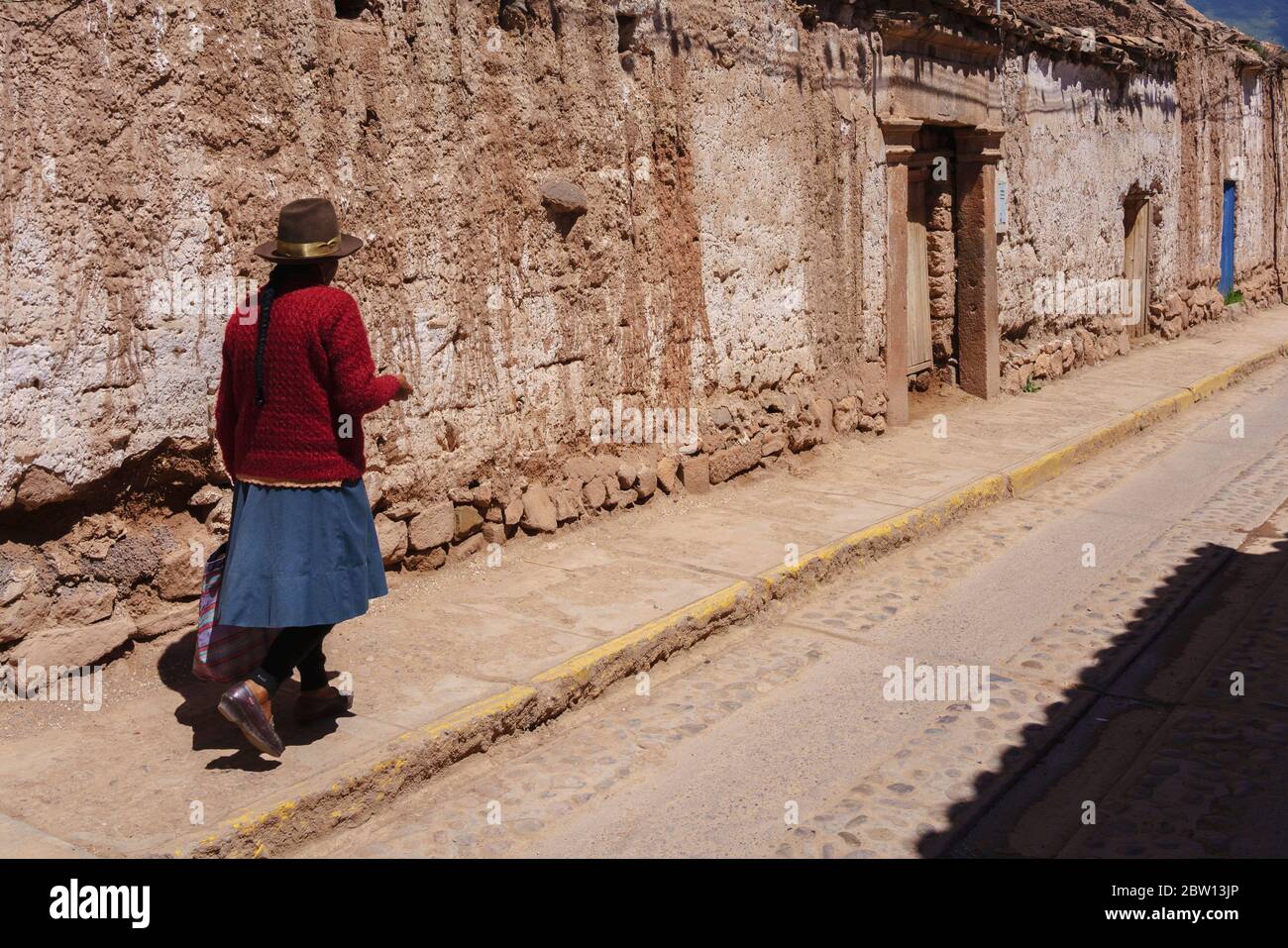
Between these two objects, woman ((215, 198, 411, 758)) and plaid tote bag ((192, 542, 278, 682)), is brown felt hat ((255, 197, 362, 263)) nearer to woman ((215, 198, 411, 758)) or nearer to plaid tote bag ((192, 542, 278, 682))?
woman ((215, 198, 411, 758))

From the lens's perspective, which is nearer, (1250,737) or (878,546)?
(1250,737)

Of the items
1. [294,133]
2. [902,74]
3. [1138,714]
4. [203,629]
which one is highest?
[902,74]

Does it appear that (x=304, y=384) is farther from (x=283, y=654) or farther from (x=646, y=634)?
(x=646, y=634)

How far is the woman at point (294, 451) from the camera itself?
411 centimetres

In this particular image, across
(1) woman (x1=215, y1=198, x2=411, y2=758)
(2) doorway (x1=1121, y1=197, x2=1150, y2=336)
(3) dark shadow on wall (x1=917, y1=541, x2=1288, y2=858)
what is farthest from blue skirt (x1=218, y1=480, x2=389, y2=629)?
(2) doorway (x1=1121, y1=197, x2=1150, y2=336)

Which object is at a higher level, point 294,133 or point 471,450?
point 294,133

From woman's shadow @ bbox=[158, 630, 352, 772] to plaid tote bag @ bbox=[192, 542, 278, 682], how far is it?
0.80 ft

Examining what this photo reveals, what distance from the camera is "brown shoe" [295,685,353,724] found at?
14.7 feet

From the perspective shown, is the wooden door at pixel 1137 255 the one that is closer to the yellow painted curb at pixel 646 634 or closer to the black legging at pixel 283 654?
the yellow painted curb at pixel 646 634

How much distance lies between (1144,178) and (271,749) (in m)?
14.4

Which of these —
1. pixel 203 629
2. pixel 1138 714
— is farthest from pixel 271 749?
pixel 1138 714

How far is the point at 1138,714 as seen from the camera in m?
5.00

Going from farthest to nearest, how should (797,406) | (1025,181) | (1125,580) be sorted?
1. (1025,181)
2. (797,406)
3. (1125,580)

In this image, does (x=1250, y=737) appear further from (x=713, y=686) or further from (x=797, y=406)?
(x=797, y=406)
